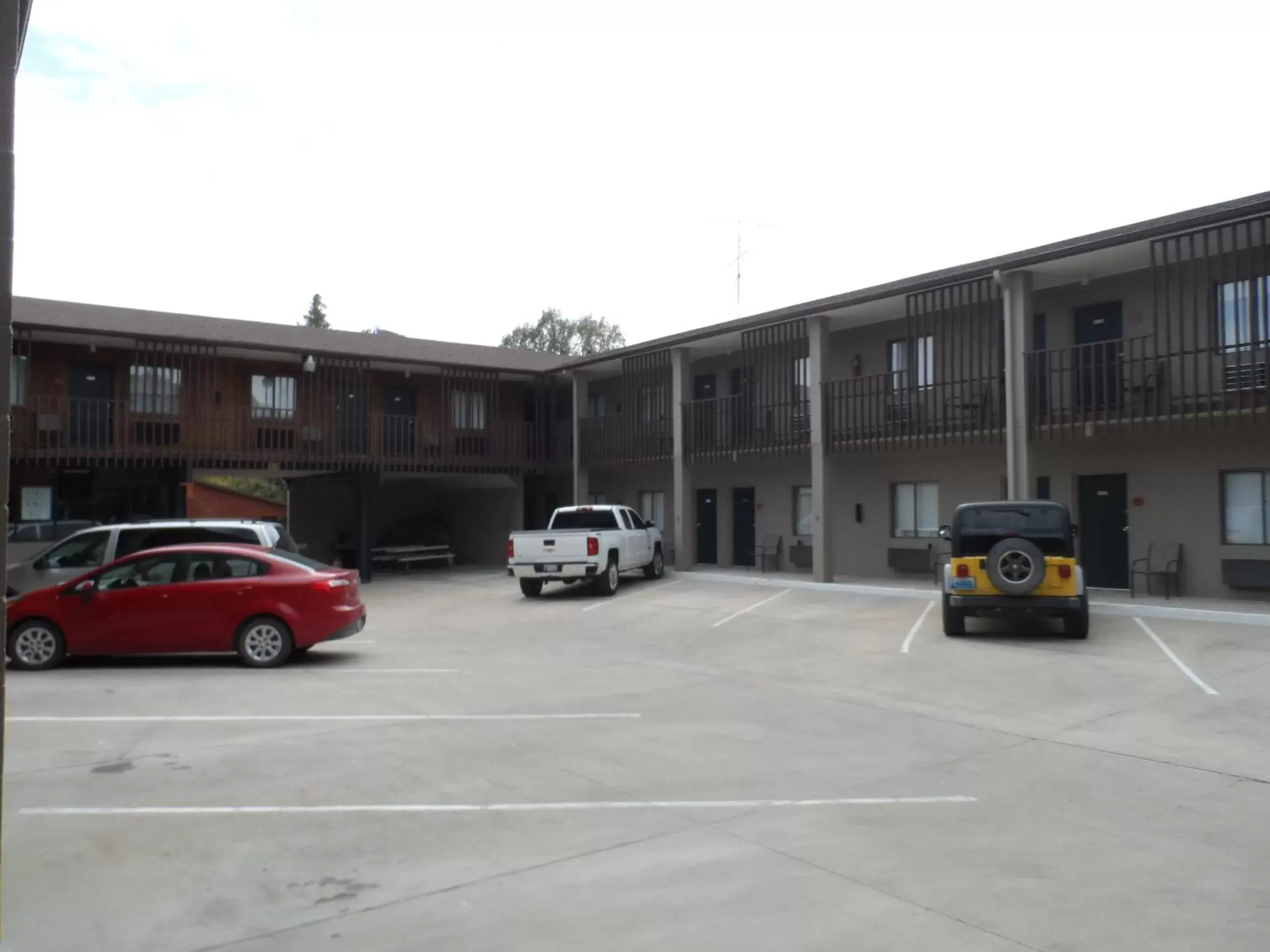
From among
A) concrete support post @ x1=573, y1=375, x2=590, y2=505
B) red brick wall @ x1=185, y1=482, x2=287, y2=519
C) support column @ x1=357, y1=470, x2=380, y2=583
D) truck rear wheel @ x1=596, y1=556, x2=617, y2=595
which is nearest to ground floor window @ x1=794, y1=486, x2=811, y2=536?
truck rear wheel @ x1=596, y1=556, x2=617, y2=595

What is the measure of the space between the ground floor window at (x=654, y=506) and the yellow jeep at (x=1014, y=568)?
45.1 feet

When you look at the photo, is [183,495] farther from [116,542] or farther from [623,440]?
[623,440]

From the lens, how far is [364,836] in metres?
5.84

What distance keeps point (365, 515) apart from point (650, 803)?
2076 centimetres

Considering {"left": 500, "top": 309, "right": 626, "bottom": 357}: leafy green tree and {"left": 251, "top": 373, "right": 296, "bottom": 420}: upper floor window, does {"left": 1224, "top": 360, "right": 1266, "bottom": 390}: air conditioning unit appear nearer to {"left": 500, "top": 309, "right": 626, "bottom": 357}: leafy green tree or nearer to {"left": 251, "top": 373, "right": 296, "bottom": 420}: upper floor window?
{"left": 251, "top": 373, "right": 296, "bottom": 420}: upper floor window

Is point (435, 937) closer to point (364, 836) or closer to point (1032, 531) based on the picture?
point (364, 836)

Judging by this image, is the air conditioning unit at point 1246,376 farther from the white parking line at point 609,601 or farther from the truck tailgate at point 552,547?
the truck tailgate at point 552,547

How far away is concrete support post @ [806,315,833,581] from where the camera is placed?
790 inches

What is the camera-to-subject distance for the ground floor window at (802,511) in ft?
76.6

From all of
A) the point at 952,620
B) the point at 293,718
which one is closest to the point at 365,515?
the point at 952,620

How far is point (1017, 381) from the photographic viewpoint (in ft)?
55.3

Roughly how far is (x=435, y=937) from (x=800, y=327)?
1794 centimetres

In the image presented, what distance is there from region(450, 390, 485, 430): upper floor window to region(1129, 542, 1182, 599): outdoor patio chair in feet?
56.7

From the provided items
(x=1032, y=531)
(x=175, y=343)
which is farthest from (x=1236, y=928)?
(x=175, y=343)
